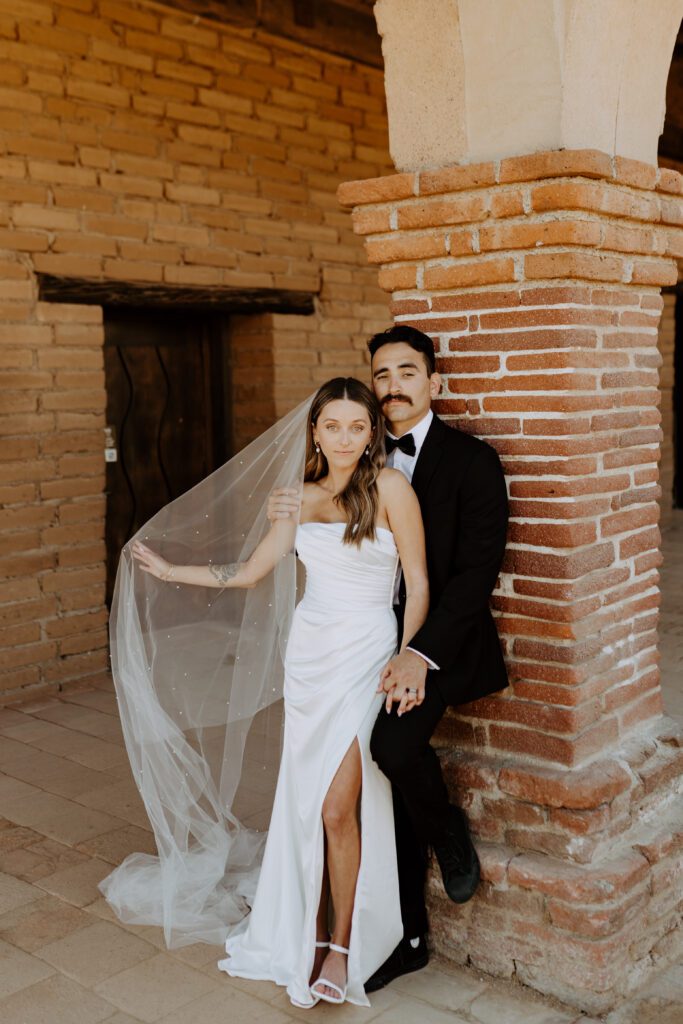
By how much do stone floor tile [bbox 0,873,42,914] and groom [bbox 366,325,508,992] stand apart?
1.31 metres

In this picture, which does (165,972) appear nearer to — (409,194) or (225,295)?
(409,194)

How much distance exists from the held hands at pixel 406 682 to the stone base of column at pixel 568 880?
43 centimetres

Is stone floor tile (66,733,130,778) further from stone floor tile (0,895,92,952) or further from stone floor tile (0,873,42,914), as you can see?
stone floor tile (0,895,92,952)

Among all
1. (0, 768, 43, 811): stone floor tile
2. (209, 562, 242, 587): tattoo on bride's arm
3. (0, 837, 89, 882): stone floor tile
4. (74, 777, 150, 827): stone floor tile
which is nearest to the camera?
(209, 562, 242, 587): tattoo on bride's arm

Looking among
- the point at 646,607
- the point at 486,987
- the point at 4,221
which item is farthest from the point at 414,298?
the point at 4,221

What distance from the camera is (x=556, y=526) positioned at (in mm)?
3289

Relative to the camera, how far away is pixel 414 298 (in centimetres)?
356

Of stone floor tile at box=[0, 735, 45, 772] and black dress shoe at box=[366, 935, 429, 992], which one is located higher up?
stone floor tile at box=[0, 735, 45, 772]

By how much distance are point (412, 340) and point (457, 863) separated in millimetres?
1632

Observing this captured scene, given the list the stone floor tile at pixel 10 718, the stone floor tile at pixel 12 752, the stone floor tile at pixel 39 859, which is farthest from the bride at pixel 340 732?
the stone floor tile at pixel 10 718

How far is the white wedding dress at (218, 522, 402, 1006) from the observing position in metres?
3.25

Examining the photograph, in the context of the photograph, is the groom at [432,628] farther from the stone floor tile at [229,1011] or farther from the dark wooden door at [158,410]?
the dark wooden door at [158,410]

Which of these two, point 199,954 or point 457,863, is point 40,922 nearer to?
point 199,954

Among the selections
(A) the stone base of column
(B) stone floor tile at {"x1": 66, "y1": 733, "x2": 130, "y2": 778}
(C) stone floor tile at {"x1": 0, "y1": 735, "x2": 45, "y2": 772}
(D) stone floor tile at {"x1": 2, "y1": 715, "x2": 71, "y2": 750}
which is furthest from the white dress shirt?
(D) stone floor tile at {"x1": 2, "y1": 715, "x2": 71, "y2": 750}
